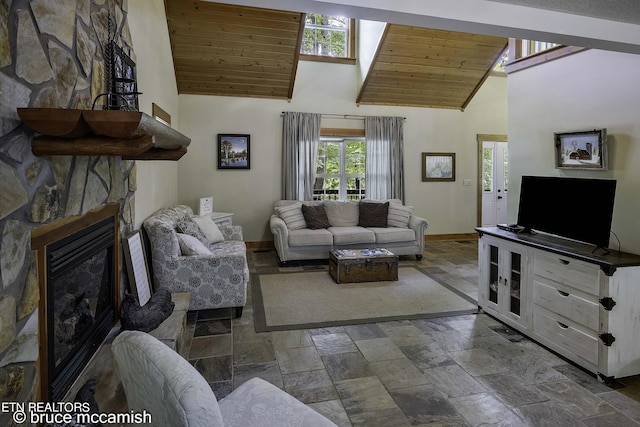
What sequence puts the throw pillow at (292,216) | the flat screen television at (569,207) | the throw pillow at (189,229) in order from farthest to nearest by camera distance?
the throw pillow at (292,216) → the throw pillow at (189,229) → the flat screen television at (569,207)

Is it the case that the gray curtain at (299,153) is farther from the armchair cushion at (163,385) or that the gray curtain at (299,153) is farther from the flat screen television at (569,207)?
the armchair cushion at (163,385)

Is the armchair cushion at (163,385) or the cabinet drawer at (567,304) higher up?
the armchair cushion at (163,385)

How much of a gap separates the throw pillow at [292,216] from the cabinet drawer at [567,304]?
360 cm

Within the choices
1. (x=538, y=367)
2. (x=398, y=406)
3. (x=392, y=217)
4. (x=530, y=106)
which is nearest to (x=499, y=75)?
(x=392, y=217)

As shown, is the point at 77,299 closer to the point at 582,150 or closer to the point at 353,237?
the point at 582,150

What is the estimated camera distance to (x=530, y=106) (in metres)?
3.54

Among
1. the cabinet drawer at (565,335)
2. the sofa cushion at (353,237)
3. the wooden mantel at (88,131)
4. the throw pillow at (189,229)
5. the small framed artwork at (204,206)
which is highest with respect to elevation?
the wooden mantel at (88,131)

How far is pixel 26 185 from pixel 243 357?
1824 mm

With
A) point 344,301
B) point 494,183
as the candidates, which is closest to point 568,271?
point 344,301

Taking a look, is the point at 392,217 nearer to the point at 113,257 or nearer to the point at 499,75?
the point at 499,75

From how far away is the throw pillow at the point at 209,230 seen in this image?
4512 mm

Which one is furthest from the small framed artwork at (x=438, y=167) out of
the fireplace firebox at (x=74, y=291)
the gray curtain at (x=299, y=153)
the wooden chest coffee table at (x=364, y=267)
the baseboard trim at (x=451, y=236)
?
the fireplace firebox at (x=74, y=291)

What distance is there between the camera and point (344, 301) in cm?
386

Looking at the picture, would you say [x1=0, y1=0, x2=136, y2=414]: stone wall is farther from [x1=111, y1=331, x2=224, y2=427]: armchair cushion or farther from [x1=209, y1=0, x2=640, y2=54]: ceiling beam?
[x1=209, y1=0, x2=640, y2=54]: ceiling beam
